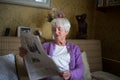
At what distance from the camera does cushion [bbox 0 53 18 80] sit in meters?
1.57

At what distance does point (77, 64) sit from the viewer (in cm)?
155

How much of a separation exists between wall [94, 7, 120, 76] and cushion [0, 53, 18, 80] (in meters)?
1.43

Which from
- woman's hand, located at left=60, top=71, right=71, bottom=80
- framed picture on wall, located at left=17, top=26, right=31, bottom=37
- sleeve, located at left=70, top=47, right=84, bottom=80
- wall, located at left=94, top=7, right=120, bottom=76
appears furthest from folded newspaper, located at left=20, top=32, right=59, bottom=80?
wall, located at left=94, top=7, right=120, bottom=76

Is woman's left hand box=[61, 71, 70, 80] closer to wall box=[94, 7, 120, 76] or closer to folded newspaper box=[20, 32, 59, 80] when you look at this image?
folded newspaper box=[20, 32, 59, 80]

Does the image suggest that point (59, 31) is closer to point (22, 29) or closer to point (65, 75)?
point (65, 75)

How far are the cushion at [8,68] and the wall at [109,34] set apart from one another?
143 centimetres

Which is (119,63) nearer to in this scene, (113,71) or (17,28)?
(113,71)

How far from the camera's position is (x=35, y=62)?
1.37m

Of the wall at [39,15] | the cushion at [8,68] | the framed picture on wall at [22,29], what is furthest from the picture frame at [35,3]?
the cushion at [8,68]

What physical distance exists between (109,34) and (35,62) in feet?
5.01

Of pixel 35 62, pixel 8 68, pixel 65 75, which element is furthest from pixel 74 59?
pixel 8 68

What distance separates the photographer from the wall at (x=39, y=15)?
200cm

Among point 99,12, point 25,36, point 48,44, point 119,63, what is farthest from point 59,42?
point 99,12

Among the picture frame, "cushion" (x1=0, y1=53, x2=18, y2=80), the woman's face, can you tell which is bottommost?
"cushion" (x1=0, y1=53, x2=18, y2=80)
